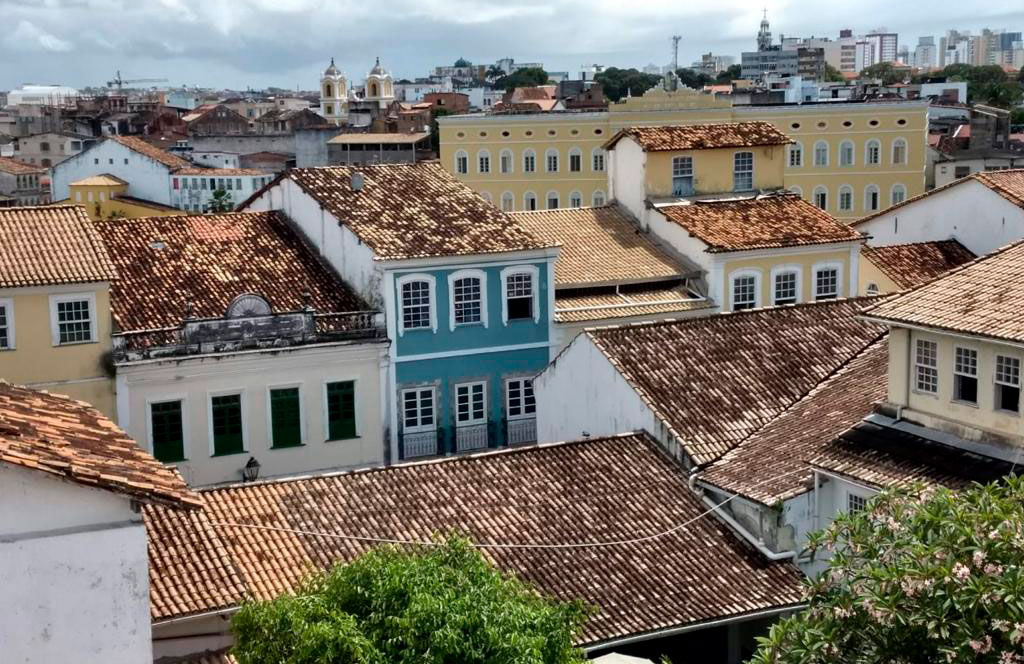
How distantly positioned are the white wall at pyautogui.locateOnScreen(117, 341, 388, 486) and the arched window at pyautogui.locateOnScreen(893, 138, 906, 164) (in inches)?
1866

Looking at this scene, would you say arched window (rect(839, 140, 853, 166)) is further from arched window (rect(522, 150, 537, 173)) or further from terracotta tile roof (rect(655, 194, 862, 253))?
terracotta tile roof (rect(655, 194, 862, 253))

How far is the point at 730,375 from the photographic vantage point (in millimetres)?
27406

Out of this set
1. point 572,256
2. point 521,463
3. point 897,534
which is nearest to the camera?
point 897,534

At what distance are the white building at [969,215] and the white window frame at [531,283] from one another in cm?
1174

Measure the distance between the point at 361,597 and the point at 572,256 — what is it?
2377cm

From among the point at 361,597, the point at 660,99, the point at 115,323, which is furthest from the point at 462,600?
the point at 660,99

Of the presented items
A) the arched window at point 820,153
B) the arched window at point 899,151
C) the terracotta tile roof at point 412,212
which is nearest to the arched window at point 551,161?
the arched window at point 820,153

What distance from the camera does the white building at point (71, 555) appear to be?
47.8ft

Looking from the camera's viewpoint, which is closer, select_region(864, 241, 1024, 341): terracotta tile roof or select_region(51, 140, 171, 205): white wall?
select_region(864, 241, 1024, 341): terracotta tile roof

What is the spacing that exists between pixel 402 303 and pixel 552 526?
11426 mm

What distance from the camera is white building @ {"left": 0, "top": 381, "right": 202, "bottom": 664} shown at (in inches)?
574

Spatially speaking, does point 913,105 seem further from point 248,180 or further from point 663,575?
point 663,575

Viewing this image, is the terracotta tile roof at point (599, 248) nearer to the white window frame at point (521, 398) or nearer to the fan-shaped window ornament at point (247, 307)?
the white window frame at point (521, 398)

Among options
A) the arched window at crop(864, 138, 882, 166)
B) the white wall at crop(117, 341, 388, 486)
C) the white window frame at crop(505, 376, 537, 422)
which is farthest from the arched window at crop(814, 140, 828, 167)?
the white wall at crop(117, 341, 388, 486)
